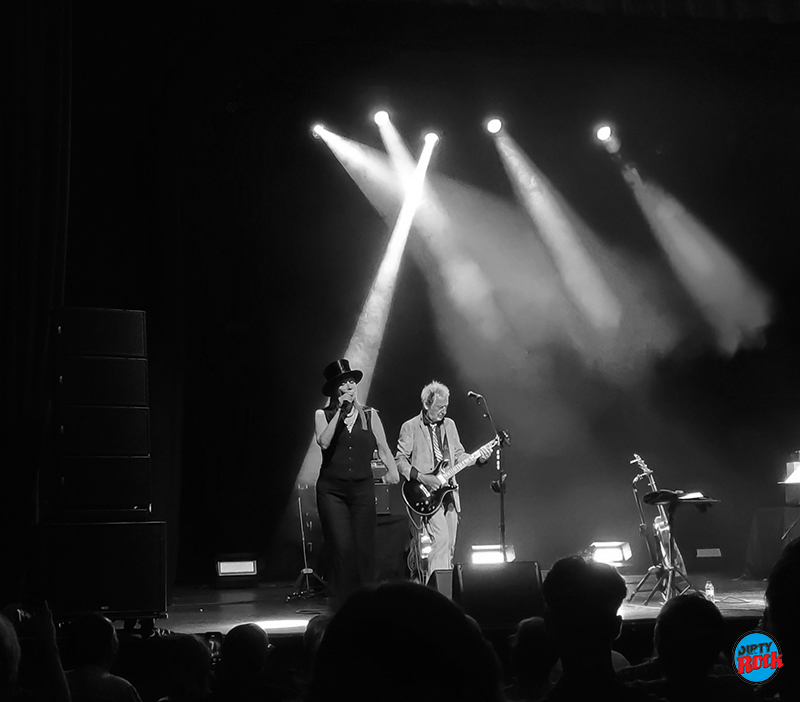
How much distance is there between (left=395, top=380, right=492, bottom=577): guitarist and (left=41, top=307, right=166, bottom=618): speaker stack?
8.24 ft

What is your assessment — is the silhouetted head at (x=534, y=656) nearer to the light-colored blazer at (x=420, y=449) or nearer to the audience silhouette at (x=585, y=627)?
the audience silhouette at (x=585, y=627)

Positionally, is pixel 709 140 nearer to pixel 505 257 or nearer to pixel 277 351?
pixel 505 257

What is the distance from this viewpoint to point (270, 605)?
25.2ft

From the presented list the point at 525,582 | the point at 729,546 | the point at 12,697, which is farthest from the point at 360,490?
the point at 729,546

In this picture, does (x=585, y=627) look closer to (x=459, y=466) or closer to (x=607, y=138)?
(x=459, y=466)

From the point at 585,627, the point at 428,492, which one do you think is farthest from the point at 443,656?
the point at 428,492

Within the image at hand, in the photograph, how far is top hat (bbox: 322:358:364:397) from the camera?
581cm

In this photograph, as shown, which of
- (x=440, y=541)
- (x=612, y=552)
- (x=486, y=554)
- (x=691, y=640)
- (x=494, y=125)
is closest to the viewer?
(x=691, y=640)

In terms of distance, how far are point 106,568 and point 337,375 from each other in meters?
1.72

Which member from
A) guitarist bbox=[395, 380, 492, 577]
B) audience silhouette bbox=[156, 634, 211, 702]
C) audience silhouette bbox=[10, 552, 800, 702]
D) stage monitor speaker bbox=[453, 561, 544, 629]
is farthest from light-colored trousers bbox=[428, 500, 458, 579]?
audience silhouette bbox=[156, 634, 211, 702]

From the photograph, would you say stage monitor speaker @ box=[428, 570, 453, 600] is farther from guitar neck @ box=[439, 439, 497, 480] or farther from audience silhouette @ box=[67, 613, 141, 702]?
audience silhouette @ box=[67, 613, 141, 702]

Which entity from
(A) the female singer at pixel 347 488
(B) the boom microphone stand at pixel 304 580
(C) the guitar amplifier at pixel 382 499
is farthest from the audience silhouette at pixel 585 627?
(C) the guitar amplifier at pixel 382 499

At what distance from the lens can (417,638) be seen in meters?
0.84

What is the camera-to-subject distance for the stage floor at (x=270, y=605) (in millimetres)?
6355
